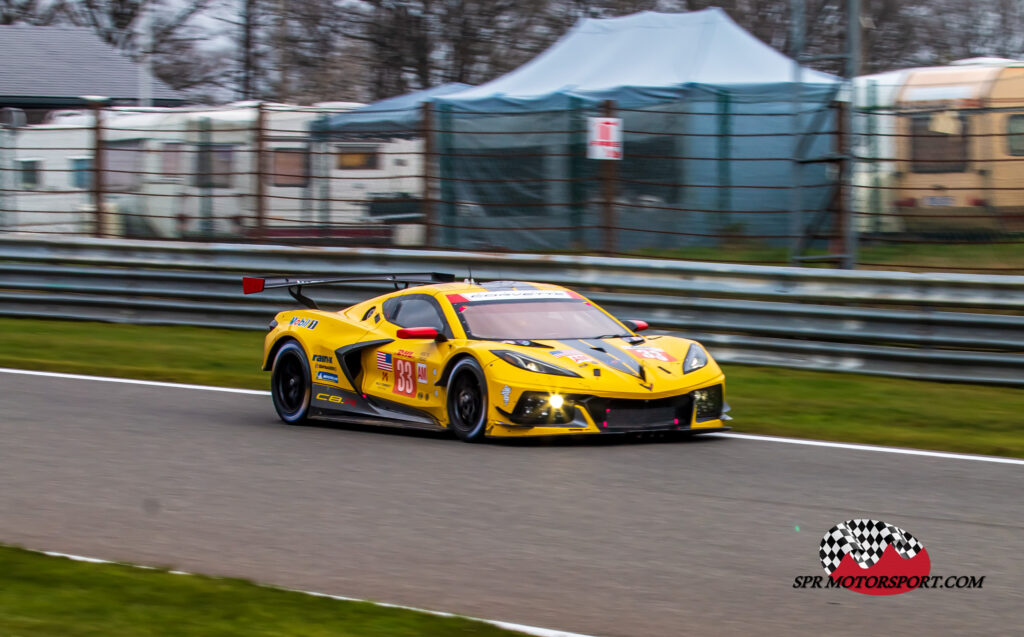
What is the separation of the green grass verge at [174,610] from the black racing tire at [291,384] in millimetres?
4934

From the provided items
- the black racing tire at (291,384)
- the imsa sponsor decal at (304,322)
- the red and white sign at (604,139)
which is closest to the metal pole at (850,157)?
the red and white sign at (604,139)

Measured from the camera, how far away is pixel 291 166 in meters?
16.8

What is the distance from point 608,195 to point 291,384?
16.6ft

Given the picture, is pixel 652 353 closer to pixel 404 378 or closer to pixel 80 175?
pixel 404 378

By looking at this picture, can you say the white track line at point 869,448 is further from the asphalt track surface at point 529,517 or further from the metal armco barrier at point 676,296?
the metal armco barrier at point 676,296

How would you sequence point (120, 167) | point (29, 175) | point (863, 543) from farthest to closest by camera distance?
point (29, 175) → point (120, 167) → point (863, 543)

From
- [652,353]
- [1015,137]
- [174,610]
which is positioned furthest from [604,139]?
[174,610]

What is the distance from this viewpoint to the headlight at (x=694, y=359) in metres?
9.24

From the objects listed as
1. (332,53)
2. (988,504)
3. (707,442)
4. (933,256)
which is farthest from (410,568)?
(332,53)

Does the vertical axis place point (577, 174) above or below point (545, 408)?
above

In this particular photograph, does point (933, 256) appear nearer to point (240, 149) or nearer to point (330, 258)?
point (330, 258)

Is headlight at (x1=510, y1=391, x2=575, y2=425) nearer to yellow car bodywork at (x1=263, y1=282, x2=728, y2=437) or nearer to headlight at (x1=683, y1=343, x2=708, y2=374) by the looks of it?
yellow car bodywork at (x1=263, y1=282, x2=728, y2=437)

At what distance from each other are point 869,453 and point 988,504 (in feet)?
5.57

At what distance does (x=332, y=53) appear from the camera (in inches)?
1478
